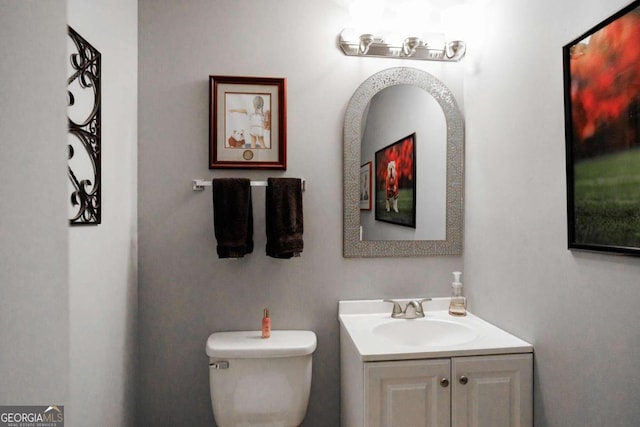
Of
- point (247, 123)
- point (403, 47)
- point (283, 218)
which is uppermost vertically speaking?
point (403, 47)

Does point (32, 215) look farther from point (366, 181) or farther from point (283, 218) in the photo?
point (366, 181)

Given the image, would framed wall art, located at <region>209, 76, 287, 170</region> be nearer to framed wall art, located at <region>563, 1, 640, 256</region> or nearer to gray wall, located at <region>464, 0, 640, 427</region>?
gray wall, located at <region>464, 0, 640, 427</region>

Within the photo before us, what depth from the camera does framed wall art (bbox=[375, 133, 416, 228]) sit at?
5.62 ft

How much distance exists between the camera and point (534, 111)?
129 cm

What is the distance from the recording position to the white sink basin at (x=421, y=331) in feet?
5.21

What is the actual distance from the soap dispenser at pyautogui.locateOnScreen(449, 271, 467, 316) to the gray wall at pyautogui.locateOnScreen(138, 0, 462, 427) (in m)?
0.30

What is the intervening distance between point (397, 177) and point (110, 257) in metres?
1.23

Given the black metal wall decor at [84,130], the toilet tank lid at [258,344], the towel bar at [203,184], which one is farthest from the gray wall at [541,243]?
the black metal wall decor at [84,130]

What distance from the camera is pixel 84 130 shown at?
3.83ft

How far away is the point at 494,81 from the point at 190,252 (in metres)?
1.50

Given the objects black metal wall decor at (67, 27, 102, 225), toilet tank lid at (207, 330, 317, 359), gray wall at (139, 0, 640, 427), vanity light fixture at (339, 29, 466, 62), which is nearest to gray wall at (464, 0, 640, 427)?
gray wall at (139, 0, 640, 427)

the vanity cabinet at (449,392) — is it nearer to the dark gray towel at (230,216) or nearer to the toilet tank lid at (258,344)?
the toilet tank lid at (258,344)

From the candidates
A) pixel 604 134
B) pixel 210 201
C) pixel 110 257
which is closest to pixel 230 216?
pixel 210 201

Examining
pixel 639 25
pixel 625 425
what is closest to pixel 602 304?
pixel 625 425
